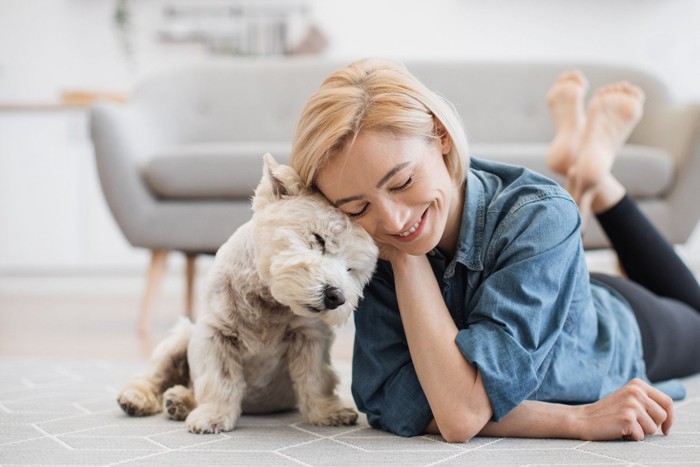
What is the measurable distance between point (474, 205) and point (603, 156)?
0.92 m

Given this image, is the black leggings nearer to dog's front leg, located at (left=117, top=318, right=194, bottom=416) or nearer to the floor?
the floor

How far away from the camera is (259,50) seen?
17.4 feet

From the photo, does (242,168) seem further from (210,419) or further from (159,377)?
(210,419)

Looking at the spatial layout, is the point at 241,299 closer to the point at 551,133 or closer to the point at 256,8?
the point at 551,133

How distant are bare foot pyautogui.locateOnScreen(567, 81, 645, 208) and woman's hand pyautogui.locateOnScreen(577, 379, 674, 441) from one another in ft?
2.96

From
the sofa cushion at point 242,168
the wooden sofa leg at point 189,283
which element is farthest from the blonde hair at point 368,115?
the wooden sofa leg at point 189,283

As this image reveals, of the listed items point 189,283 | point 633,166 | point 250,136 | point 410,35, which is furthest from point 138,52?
point 633,166

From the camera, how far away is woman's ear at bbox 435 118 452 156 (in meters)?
1.31

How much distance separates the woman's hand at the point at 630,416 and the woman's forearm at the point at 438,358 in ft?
0.62

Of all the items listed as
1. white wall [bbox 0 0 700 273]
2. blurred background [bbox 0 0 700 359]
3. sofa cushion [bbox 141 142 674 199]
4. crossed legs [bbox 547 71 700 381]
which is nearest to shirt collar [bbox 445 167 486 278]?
crossed legs [bbox 547 71 700 381]

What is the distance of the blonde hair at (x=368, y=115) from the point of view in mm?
1240

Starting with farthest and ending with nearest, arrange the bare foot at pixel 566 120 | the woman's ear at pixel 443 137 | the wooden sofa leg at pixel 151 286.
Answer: the wooden sofa leg at pixel 151 286 → the bare foot at pixel 566 120 → the woman's ear at pixel 443 137

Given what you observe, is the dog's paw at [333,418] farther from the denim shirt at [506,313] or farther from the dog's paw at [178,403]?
the dog's paw at [178,403]

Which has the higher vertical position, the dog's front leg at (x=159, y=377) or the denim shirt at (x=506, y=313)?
the denim shirt at (x=506, y=313)
